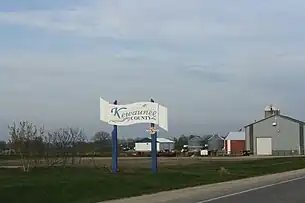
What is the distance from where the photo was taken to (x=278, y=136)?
357 feet

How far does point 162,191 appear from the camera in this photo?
26203 millimetres

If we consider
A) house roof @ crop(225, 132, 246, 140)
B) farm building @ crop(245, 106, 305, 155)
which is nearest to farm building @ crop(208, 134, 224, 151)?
house roof @ crop(225, 132, 246, 140)

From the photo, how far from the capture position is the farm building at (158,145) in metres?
147

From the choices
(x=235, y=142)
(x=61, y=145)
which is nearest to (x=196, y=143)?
(x=235, y=142)

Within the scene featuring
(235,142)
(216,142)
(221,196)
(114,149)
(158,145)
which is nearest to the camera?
(221,196)

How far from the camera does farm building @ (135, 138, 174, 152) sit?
5792 inches

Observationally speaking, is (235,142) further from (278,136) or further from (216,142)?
(278,136)

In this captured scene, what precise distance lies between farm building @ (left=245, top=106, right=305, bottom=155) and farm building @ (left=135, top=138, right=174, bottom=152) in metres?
39.1

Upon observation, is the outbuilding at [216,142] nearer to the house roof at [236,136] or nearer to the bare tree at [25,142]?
the house roof at [236,136]

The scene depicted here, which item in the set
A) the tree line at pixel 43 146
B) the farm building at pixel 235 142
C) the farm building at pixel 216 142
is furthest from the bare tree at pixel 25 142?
the farm building at pixel 216 142

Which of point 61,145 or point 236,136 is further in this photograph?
point 236,136

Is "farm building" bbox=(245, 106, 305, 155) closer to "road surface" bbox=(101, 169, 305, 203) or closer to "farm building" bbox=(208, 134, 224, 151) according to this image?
"farm building" bbox=(208, 134, 224, 151)

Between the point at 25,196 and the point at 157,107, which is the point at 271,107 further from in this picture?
the point at 25,196

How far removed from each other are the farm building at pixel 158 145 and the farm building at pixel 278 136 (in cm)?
3912
